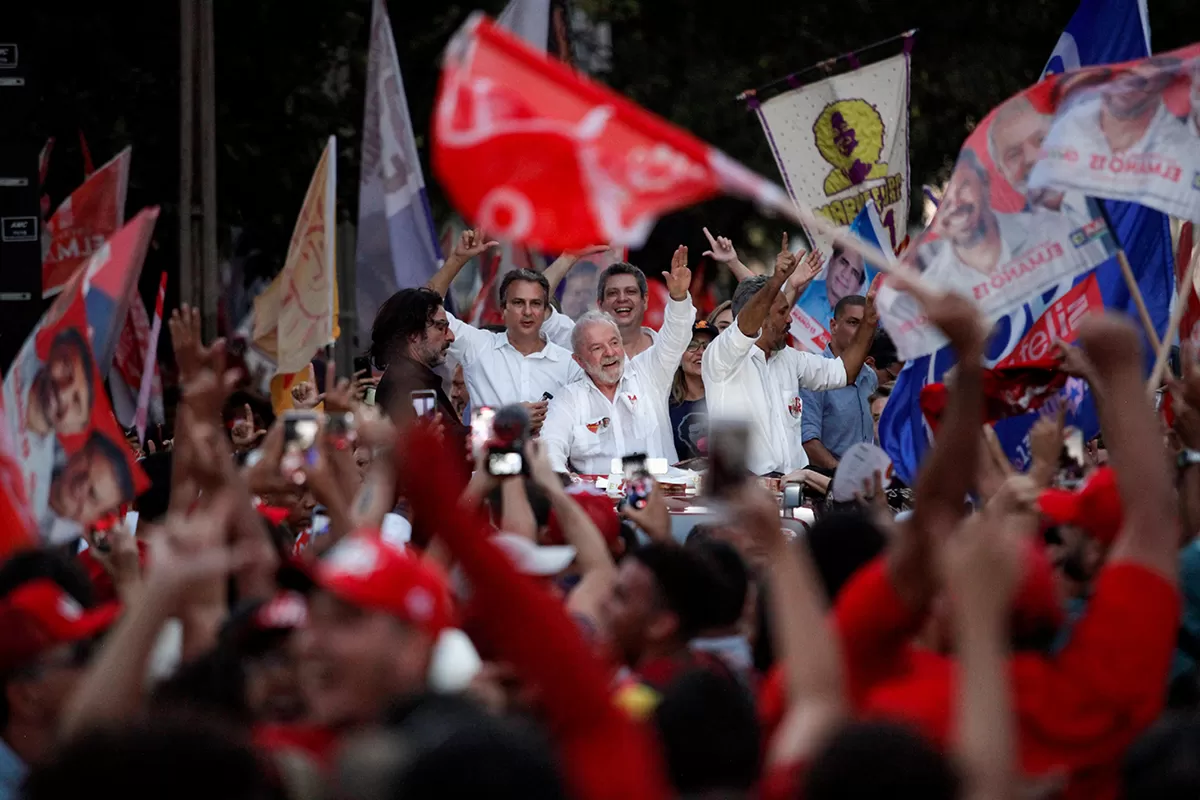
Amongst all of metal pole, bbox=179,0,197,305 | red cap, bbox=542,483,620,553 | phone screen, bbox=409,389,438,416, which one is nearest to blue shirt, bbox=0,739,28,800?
red cap, bbox=542,483,620,553

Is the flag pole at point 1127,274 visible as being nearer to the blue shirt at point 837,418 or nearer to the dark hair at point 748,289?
the dark hair at point 748,289

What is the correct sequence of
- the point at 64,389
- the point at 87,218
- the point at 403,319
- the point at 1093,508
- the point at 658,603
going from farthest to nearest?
the point at 87,218, the point at 403,319, the point at 64,389, the point at 1093,508, the point at 658,603

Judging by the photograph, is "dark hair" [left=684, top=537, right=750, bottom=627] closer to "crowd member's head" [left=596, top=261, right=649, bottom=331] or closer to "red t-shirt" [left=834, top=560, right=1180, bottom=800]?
"red t-shirt" [left=834, top=560, right=1180, bottom=800]

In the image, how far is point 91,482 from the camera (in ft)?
18.3

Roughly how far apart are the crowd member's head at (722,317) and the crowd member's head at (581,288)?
1663 millimetres

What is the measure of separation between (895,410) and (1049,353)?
2.14 feet

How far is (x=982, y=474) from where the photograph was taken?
5.86m

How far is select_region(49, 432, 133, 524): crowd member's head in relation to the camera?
18.2ft

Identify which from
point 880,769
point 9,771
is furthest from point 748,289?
point 880,769

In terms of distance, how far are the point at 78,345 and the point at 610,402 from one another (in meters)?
3.82

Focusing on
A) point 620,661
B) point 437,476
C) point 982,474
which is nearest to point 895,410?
point 982,474

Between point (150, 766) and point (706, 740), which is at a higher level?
point (150, 766)

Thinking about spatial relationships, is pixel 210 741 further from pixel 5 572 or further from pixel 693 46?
pixel 693 46

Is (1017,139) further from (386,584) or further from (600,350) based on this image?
(386,584)
